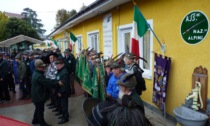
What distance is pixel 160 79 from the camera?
4684 millimetres

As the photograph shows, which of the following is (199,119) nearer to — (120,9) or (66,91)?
(66,91)

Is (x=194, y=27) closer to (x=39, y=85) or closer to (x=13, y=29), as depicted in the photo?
(x=39, y=85)

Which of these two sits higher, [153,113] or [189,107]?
[189,107]

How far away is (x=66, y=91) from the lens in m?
4.94

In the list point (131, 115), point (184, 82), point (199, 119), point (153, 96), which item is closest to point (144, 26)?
point (184, 82)

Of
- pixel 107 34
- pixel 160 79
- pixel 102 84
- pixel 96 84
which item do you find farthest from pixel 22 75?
pixel 160 79

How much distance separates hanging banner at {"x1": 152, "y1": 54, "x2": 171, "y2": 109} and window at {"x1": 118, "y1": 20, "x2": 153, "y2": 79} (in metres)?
0.51

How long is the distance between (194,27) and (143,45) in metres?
2.20

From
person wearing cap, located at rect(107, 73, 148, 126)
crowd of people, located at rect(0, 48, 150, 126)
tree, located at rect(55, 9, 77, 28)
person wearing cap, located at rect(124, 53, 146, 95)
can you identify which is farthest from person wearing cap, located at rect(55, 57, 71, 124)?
tree, located at rect(55, 9, 77, 28)

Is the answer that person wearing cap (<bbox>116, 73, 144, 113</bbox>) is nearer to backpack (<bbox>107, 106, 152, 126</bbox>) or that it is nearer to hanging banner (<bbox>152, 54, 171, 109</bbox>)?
backpack (<bbox>107, 106, 152, 126</bbox>)

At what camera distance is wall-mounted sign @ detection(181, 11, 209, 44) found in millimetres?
3654

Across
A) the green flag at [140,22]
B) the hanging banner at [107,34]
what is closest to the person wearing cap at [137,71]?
the green flag at [140,22]

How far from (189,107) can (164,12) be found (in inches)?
90.0

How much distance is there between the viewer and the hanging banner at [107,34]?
7.88m
